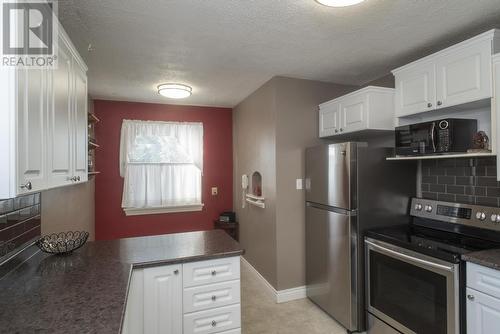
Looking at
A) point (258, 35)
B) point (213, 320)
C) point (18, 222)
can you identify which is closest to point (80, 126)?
point (18, 222)

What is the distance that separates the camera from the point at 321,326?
244 cm

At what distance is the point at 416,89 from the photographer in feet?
7.02

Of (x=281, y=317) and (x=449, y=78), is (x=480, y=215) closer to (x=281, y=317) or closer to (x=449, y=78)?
(x=449, y=78)

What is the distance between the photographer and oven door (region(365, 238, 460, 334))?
1.65 m

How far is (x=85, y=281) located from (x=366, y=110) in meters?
2.41

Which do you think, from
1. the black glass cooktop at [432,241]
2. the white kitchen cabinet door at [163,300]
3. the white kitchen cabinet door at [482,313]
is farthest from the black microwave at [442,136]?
the white kitchen cabinet door at [163,300]

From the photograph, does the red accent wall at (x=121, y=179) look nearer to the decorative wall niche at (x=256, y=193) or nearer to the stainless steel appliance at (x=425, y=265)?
the decorative wall niche at (x=256, y=193)

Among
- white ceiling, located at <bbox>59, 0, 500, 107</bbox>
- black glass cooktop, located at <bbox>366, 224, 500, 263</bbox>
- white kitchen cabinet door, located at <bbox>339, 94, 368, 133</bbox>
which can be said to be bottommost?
black glass cooktop, located at <bbox>366, 224, 500, 263</bbox>

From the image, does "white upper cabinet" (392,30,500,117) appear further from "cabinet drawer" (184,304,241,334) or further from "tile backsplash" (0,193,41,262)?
"tile backsplash" (0,193,41,262)

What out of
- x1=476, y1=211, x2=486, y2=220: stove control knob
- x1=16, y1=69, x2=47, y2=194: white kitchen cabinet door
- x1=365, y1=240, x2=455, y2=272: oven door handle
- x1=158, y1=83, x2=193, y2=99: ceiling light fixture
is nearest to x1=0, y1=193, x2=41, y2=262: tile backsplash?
x1=16, y1=69, x2=47, y2=194: white kitchen cabinet door

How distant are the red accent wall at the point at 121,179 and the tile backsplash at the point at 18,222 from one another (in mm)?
2086

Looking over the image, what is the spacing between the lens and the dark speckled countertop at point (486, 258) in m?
1.47

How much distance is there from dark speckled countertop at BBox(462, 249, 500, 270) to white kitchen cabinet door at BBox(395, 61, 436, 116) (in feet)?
3.42

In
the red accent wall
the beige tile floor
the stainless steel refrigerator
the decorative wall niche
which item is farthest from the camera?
the red accent wall
